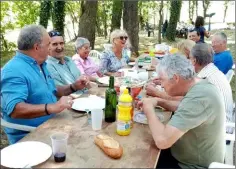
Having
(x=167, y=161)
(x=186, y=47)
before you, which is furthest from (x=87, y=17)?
(x=167, y=161)

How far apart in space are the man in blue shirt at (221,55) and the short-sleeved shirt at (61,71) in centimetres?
207

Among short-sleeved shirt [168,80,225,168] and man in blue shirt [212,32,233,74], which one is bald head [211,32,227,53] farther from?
short-sleeved shirt [168,80,225,168]

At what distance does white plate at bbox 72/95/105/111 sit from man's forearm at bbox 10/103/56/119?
21cm

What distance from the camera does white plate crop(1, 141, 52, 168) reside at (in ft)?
4.46

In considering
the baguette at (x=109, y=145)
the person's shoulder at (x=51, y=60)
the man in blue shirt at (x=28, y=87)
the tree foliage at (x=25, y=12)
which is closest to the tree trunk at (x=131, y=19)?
the tree foliage at (x=25, y=12)

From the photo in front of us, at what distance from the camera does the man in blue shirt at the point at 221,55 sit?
403 cm

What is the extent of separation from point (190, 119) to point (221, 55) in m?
2.77

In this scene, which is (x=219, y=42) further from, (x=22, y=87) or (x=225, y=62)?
(x=22, y=87)

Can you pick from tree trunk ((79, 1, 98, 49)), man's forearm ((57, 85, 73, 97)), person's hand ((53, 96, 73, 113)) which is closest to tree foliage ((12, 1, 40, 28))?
tree trunk ((79, 1, 98, 49))

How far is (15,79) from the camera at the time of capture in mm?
2090

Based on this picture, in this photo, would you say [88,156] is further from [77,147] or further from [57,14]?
[57,14]

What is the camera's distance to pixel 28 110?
6.59ft

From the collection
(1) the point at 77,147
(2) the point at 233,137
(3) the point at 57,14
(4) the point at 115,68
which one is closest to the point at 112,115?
(1) the point at 77,147

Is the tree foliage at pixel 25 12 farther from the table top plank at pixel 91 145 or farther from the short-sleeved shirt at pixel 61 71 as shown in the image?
the table top plank at pixel 91 145
